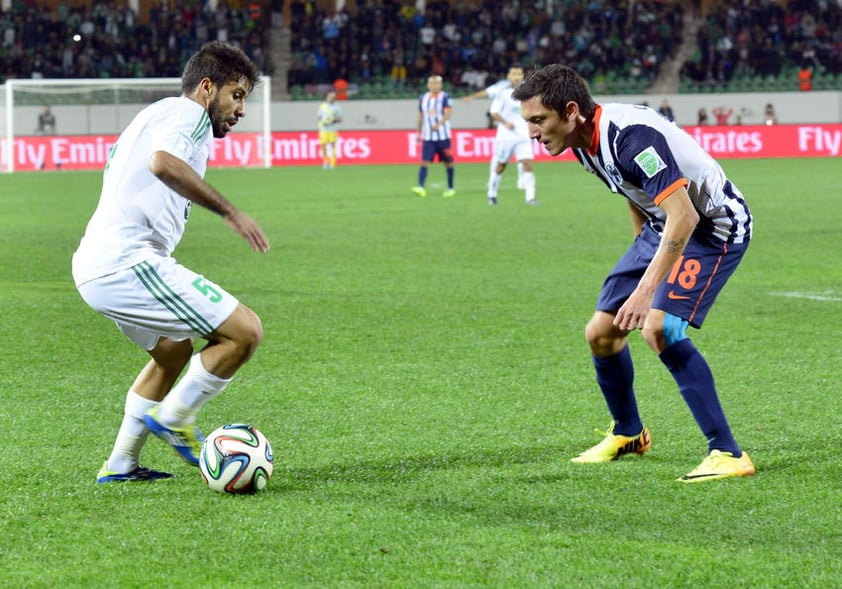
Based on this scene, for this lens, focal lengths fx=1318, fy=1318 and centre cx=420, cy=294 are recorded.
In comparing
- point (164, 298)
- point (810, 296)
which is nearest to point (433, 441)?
point (164, 298)

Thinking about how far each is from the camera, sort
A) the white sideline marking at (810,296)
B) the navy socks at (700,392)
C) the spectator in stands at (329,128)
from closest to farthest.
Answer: the navy socks at (700,392) < the white sideline marking at (810,296) < the spectator in stands at (329,128)

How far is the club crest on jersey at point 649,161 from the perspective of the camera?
4641 mm

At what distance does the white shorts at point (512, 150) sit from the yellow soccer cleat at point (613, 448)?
15.8 metres

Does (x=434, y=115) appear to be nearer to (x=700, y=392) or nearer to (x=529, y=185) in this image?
(x=529, y=185)

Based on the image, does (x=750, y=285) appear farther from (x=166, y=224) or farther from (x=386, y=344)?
(x=166, y=224)

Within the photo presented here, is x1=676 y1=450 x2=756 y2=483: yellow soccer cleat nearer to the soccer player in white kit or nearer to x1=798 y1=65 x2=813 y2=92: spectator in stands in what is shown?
the soccer player in white kit

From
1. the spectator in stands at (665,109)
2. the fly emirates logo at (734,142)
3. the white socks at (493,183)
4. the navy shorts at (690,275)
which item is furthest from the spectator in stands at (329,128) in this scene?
the navy shorts at (690,275)

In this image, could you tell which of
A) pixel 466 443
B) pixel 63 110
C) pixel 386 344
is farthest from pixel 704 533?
pixel 63 110

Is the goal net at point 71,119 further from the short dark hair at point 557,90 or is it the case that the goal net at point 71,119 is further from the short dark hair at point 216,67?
the short dark hair at point 557,90

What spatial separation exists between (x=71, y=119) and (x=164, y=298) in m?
28.7

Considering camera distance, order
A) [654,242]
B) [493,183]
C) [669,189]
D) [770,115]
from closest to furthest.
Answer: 1. [669,189]
2. [654,242]
3. [493,183]
4. [770,115]

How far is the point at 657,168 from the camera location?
15.2ft

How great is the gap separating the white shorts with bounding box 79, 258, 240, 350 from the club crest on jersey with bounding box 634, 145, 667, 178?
1.54 meters

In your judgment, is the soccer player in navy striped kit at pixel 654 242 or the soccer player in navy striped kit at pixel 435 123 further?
the soccer player in navy striped kit at pixel 435 123
